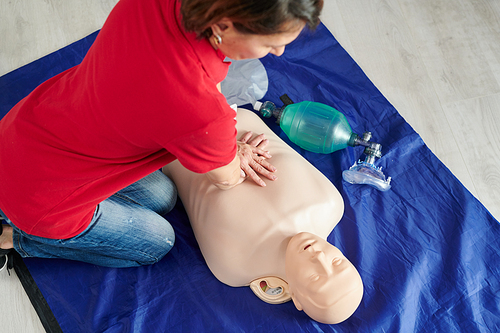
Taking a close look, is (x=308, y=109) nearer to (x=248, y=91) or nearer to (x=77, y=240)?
(x=248, y=91)

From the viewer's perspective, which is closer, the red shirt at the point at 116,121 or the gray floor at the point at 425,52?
the red shirt at the point at 116,121

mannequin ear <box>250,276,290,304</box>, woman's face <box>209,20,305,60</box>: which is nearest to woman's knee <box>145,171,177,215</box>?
mannequin ear <box>250,276,290,304</box>

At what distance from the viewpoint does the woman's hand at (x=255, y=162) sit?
125 cm

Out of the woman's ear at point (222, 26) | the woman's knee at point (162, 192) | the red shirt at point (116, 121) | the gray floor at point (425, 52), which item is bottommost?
the gray floor at point (425, 52)

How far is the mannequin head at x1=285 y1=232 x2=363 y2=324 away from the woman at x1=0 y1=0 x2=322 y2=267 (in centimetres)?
33

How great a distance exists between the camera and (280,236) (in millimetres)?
1199

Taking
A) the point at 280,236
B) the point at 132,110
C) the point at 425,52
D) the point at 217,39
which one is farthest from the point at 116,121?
the point at 425,52

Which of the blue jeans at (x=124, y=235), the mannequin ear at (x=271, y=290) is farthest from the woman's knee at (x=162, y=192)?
the mannequin ear at (x=271, y=290)

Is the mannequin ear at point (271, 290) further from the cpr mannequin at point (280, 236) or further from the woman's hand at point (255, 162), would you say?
the woman's hand at point (255, 162)

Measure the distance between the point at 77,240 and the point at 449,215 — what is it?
1.30 metres

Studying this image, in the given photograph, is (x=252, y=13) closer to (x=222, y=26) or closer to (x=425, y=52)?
(x=222, y=26)

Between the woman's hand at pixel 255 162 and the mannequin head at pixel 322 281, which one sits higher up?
the woman's hand at pixel 255 162

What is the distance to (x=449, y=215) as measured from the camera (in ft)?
4.74

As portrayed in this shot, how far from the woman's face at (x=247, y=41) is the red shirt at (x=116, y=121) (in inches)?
1.8
